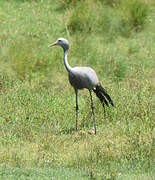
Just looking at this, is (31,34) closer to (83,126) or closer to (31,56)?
(31,56)

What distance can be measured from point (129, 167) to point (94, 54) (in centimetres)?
547

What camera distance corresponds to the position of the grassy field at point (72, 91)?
23.7 ft

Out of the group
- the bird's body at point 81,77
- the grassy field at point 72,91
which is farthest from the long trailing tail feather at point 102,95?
the bird's body at point 81,77

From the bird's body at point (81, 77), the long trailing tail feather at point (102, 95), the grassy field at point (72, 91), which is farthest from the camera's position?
the long trailing tail feather at point (102, 95)

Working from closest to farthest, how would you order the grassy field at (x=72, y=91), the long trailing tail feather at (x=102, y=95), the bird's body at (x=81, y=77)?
the grassy field at (x=72, y=91) < the bird's body at (x=81, y=77) < the long trailing tail feather at (x=102, y=95)

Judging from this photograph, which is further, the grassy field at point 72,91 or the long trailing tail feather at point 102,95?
the long trailing tail feather at point 102,95

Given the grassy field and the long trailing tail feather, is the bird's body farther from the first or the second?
the grassy field

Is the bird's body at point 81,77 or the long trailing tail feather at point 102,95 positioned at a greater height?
the bird's body at point 81,77

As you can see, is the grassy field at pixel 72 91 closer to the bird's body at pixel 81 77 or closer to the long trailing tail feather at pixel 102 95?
the long trailing tail feather at pixel 102 95

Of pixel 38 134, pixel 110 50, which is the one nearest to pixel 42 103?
pixel 38 134

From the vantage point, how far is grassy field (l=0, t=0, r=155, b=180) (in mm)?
7230

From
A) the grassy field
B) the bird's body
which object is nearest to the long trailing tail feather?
the grassy field

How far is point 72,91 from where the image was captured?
1090 cm

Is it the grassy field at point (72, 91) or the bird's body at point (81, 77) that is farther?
the bird's body at point (81, 77)
